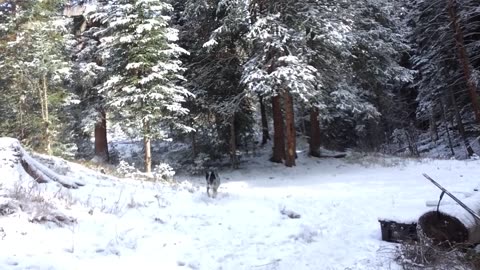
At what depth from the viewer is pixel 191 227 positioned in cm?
732

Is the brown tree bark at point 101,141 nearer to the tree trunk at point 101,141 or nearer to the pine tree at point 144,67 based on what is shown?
the tree trunk at point 101,141

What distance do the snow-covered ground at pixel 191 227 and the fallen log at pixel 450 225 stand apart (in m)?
0.41

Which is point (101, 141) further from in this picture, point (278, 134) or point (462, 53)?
point (462, 53)

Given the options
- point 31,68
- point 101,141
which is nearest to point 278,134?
point 101,141

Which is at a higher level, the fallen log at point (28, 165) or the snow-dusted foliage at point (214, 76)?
the snow-dusted foliage at point (214, 76)

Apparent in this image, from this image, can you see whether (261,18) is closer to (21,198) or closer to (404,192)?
(404,192)

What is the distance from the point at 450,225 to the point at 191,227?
12.5 ft

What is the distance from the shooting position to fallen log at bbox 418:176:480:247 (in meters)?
5.59

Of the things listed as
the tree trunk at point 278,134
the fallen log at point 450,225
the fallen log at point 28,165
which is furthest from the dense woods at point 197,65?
the fallen log at point 450,225

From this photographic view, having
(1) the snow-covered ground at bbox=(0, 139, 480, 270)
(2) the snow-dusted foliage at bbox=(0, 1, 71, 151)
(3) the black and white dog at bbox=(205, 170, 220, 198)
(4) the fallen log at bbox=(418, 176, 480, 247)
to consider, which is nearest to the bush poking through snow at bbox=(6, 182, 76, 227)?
(1) the snow-covered ground at bbox=(0, 139, 480, 270)

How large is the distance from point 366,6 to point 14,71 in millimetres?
15515

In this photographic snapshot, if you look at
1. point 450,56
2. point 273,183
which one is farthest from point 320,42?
point 450,56

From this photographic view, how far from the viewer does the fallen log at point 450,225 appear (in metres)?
5.59

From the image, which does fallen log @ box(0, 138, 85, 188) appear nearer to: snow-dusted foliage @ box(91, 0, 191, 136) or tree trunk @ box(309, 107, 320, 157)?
snow-dusted foliage @ box(91, 0, 191, 136)
